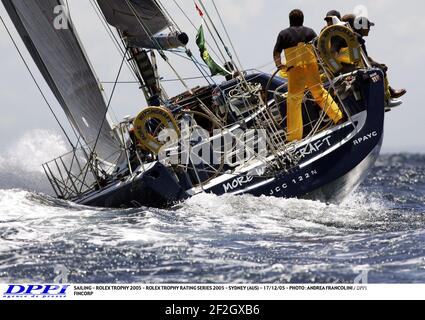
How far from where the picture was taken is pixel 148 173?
11.7 meters

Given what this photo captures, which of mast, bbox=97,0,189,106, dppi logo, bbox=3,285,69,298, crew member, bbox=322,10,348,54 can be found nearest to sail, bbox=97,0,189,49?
mast, bbox=97,0,189,106

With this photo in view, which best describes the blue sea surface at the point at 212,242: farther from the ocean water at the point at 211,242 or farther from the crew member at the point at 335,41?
the crew member at the point at 335,41

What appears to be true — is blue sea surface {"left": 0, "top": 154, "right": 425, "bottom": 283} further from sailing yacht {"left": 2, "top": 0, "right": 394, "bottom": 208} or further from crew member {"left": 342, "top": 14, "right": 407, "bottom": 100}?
crew member {"left": 342, "top": 14, "right": 407, "bottom": 100}

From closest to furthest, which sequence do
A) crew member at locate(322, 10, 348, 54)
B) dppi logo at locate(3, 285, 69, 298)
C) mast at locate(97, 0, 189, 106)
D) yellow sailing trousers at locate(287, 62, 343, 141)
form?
1. dppi logo at locate(3, 285, 69, 298)
2. yellow sailing trousers at locate(287, 62, 343, 141)
3. crew member at locate(322, 10, 348, 54)
4. mast at locate(97, 0, 189, 106)

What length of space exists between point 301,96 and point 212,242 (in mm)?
3946

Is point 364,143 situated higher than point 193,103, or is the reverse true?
point 193,103

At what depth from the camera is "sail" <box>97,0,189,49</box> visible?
13992mm

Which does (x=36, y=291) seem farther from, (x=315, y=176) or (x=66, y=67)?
(x=66, y=67)

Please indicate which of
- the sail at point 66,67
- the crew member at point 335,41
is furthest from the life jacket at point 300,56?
the sail at point 66,67

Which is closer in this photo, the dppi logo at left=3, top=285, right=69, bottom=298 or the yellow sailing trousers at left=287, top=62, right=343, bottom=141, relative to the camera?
the dppi logo at left=3, top=285, right=69, bottom=298

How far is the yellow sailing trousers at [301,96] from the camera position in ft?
40.6

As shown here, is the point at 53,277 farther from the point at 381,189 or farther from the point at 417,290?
the point at 381,189
